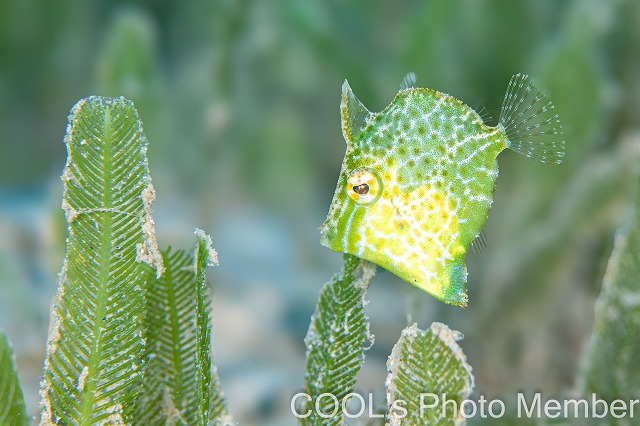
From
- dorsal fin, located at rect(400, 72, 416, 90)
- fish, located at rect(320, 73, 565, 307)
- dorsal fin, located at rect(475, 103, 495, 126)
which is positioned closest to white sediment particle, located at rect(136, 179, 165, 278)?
fish, located at rect(320, 73, 565, 307)

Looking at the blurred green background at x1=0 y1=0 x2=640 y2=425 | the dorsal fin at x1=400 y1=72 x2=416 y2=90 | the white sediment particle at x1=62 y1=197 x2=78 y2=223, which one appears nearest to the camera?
the white sediment particle at x1=62 y1=197 x2=78 y2=223

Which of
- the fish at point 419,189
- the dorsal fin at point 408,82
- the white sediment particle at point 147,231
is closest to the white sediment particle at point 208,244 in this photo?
the white sediment particle at point 147,231

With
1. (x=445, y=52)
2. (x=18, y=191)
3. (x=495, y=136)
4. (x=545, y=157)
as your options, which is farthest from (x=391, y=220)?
(x=18, y=191)

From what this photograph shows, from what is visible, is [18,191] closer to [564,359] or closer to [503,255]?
[503,255]

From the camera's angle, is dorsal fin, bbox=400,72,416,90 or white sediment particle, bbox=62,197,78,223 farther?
dorsal fin, bbox=400,72,416,90

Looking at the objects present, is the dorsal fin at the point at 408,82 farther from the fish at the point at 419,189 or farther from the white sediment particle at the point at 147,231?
the white sediment particle at the point at 147,231

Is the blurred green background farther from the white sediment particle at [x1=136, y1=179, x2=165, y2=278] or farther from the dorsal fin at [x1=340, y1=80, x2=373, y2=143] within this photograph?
the white sediment particle at [x1=136, y1=179, x2=165, y2=278]

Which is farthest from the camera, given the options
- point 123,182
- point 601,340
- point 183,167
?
point 183,167
